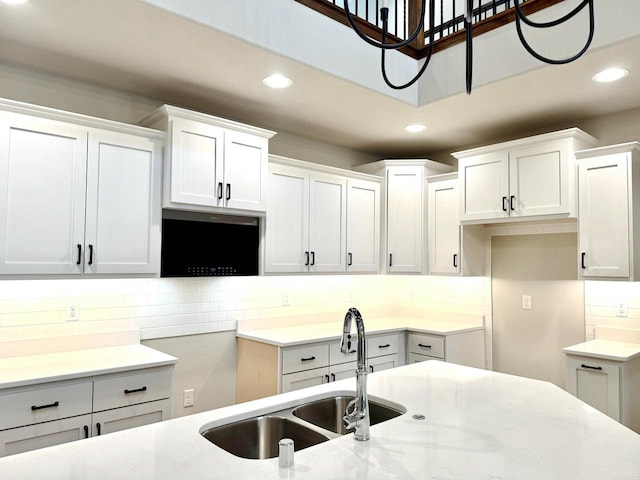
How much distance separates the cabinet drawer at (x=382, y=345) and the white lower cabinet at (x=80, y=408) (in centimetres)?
170

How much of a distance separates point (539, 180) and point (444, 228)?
946 millimetres

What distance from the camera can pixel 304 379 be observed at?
3.34 m

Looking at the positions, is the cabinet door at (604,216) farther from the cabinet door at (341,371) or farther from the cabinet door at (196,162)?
the cabinet door at (196,162)

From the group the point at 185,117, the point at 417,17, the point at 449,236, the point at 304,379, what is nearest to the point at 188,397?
the point at 304,379

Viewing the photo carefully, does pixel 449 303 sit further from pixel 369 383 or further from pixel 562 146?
pixel 369 383

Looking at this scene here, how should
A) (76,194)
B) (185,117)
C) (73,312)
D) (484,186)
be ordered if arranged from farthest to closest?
(484,186)
(185,117)
(73,312)
(76,194)

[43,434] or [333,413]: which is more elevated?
[333,413]

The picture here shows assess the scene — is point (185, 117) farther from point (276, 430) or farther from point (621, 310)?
point (621, 310)

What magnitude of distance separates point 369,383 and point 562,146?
7.80 feet

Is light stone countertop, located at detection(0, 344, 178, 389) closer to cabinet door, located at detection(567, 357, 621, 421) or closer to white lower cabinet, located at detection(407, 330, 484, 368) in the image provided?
white lower cabinet, located at detection(407, 330, 484, 368)

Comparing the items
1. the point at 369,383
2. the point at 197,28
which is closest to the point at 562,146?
the point at 369,383

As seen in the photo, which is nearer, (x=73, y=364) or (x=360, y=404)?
(x=360, y=404)

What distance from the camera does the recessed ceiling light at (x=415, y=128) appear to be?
386 cm

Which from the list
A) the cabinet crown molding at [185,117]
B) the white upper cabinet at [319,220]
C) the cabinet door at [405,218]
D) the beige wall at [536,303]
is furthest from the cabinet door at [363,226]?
the cabinet crown molding at [185,117]
